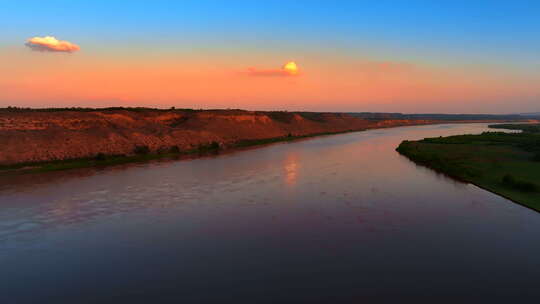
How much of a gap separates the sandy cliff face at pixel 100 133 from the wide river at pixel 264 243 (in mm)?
12649

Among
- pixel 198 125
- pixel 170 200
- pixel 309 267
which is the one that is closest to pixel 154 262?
pixel 309 267

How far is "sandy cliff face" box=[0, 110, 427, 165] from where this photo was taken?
4225 cm

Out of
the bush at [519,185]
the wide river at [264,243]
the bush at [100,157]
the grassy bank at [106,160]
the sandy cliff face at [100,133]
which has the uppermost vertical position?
the sandy cliff face at [100,133]

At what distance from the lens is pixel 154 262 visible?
1450 centimetres

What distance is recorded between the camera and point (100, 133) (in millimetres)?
52250

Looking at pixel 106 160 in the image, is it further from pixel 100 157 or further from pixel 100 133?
pixel 100 133

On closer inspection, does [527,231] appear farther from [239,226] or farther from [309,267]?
[239,226]

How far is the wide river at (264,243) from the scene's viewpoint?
1218 centimetres

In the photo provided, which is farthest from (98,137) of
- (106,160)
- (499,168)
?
(499,168)

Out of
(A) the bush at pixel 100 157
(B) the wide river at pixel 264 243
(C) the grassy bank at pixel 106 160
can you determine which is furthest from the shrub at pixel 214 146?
(B) the wide river at pixel 264 243

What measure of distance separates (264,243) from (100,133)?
4397 cm

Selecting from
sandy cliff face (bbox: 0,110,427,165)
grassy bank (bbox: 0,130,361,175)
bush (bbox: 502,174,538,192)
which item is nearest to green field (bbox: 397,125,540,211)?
bush (bbox: 502,174,538,192)

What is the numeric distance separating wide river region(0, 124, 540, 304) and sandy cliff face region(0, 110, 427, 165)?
12649 mm

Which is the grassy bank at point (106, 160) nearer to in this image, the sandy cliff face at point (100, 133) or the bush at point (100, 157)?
the bush at point (100, 157)
